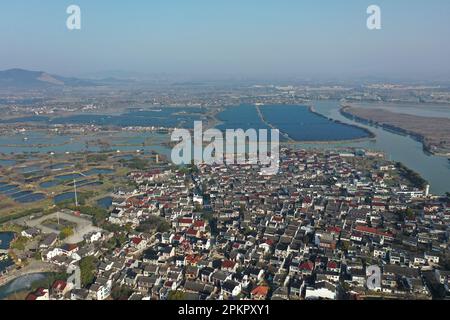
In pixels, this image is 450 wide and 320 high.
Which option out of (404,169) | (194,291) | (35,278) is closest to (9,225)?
(35,278)

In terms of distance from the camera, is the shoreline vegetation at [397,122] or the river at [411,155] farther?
the shoreline vegetation at [397,122]

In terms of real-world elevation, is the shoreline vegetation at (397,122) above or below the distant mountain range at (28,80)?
below

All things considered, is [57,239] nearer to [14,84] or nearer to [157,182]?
[157,182]

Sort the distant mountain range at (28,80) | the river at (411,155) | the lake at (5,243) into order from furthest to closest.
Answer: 1. the distant mountain range at (28,80)
2. the river at (411,155)
3. the lake at (5,243)

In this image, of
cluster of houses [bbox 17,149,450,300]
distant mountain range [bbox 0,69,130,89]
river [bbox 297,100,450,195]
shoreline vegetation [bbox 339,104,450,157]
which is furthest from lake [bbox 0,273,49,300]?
distant mountain range [bbox 0,69,130,89]

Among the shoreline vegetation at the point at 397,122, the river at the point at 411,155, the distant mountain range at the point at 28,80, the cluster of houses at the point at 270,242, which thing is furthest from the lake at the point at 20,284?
the distant mountain range at the point at 28,80

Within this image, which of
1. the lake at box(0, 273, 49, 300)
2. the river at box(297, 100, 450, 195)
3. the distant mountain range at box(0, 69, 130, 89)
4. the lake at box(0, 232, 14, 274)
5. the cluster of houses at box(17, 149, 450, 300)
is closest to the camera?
the cluster of houses at box(17, 149, 450, 300)

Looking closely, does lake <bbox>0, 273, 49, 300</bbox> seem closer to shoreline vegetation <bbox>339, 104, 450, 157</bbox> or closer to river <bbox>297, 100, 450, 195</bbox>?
river <bbox>297, 100, 450, 195</bbox>

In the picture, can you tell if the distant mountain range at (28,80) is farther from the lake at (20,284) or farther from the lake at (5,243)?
the lake at (20,284)
